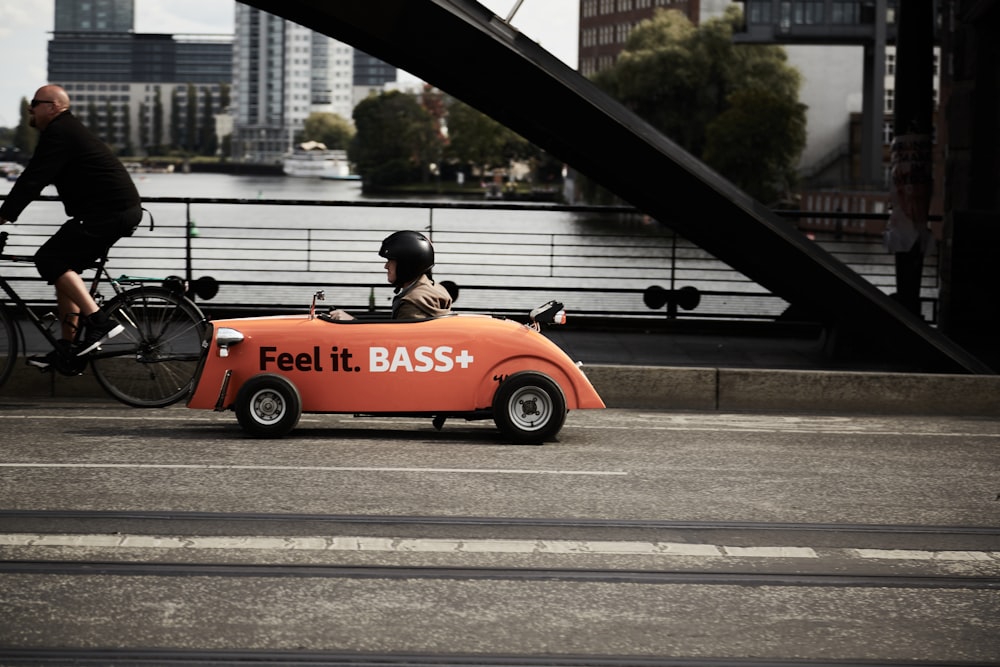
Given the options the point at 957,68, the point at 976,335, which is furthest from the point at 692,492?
the point at 957,68

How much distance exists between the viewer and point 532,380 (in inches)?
320

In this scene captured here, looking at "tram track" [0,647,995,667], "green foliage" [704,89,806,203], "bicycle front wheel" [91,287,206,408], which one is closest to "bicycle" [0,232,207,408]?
"bicycle front wheel" [91,287,206,408]

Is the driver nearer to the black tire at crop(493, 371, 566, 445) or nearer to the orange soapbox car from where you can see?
the orange soapbox car

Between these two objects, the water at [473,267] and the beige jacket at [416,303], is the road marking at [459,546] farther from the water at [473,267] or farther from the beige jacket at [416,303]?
the water at [473,267]

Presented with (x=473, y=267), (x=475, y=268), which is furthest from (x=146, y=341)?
(x=473, y=267)

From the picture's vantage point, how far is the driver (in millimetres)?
8523

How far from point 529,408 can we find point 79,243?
3024 mm

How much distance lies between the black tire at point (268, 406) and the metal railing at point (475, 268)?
259 centimetres

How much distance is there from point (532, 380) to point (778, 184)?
84.3 m

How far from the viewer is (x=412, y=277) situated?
28.5 ft

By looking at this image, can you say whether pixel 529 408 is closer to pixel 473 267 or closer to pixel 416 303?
pixel 416 303

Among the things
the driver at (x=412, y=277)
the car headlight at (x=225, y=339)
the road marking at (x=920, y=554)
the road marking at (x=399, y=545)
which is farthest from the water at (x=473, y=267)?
the road marking at (x=920, y=554)

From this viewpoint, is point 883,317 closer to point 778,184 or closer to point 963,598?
point 963,598

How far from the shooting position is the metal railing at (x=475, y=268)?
14883mm
